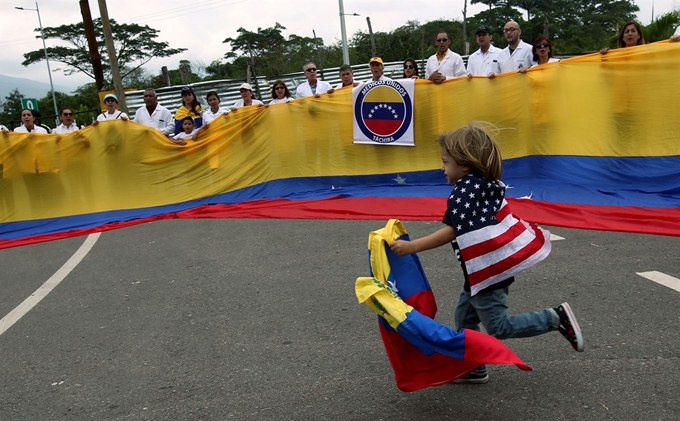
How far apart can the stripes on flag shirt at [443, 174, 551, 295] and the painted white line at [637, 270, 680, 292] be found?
1.99 metres

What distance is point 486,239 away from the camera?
298 centimetres

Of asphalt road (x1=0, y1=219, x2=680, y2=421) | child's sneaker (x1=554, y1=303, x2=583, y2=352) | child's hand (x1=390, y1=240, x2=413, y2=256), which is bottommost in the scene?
asphalt road (x1=0, y1=219, x2=680, y2=421)

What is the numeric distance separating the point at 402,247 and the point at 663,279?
2612 millimetres

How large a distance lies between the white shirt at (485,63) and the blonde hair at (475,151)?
6.46 meters

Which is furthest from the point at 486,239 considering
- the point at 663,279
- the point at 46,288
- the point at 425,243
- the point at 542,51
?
the point at 542,51

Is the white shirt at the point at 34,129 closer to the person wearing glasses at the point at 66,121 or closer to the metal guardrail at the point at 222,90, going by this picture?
the person wearing glasses at the point at 66,121

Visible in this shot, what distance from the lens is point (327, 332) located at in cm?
415

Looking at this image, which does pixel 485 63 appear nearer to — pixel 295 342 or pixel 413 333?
pixel 295 342

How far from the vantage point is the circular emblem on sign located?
910 centimetres

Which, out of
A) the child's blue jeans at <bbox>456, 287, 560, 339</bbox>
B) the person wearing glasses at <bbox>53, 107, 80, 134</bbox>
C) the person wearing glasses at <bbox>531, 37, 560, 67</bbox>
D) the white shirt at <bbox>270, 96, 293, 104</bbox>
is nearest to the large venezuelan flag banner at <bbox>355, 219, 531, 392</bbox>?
the child's blue jeans at <bbox>456, 287, 560, 339</bbox>

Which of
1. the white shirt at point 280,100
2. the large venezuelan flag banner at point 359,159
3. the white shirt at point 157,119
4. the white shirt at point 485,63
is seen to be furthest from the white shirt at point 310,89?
the white shirt at point 485,63

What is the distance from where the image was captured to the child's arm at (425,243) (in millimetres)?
2969

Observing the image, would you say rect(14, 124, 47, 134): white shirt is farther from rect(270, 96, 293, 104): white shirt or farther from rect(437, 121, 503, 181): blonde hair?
rect(437, 121, 503, 181): blonde hair

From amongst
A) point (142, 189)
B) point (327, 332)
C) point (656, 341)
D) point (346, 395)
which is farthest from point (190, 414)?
point (142, 189)
